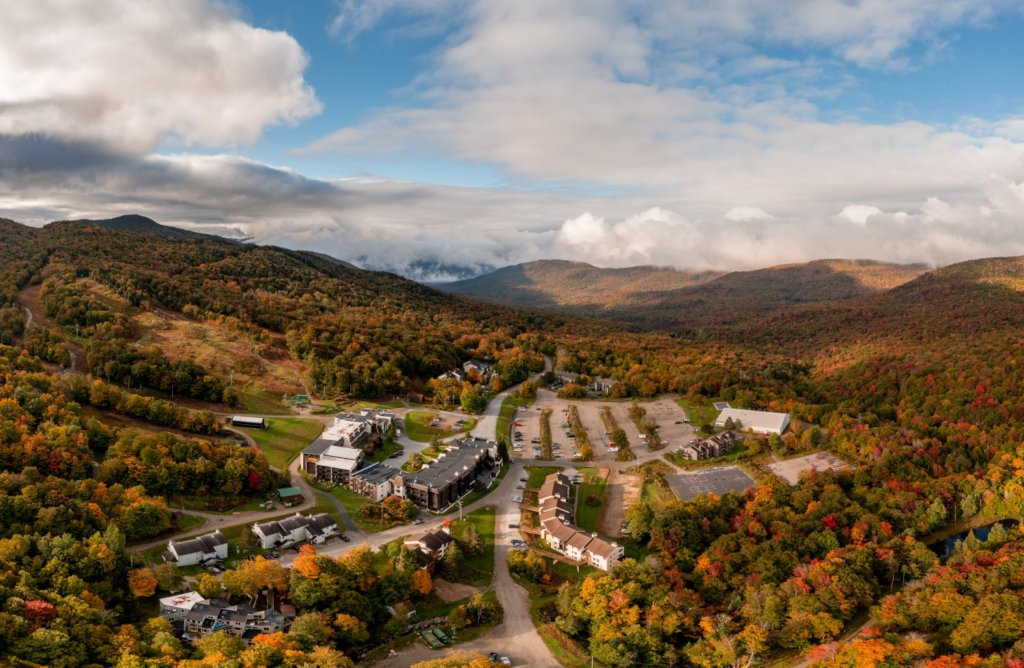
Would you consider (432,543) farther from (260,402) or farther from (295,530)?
(260,402)

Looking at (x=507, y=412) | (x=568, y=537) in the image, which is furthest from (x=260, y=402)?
(x=568, y=537)

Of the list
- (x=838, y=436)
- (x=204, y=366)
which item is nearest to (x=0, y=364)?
(x=204, y=366)

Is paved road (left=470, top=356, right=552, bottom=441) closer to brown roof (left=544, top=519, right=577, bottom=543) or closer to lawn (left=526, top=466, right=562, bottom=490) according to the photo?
lawn (left=526, top=466, right=562, bottom=490)

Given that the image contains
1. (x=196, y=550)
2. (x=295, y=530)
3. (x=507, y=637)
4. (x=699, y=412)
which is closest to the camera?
(x=507, y=637)

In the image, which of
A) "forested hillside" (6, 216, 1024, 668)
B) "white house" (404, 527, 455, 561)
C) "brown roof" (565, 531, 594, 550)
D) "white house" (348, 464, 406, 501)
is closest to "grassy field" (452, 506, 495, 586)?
"white house" (404, 527, 455, 561)

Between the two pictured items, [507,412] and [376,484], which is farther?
[507,412]

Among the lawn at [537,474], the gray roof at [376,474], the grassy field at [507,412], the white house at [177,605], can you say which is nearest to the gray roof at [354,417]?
the gray roof at [376,474]

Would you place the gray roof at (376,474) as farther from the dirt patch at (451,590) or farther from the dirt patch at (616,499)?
the dirt patch at (616,499)
